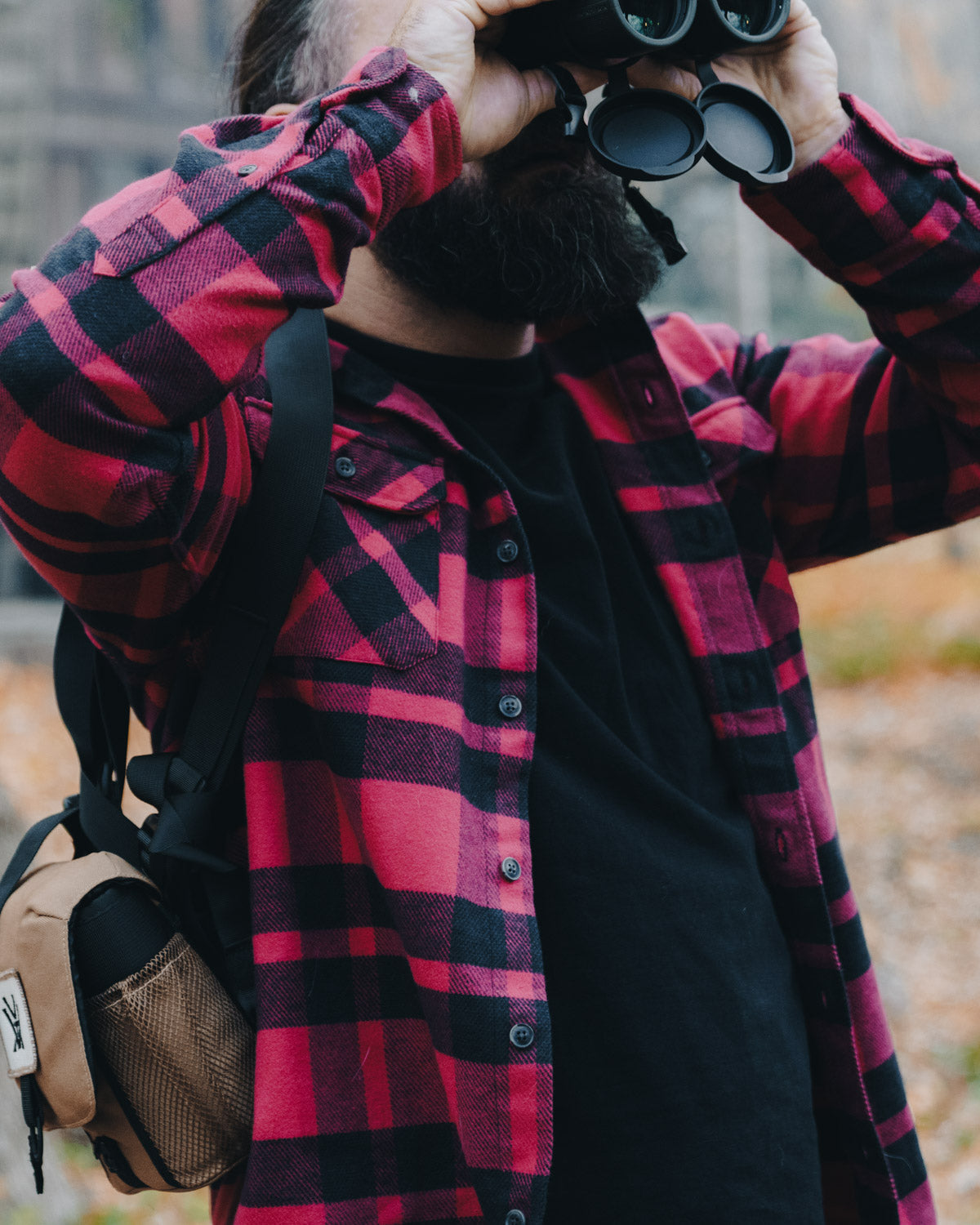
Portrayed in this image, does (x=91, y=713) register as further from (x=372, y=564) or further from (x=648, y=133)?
(x=648, y=133)

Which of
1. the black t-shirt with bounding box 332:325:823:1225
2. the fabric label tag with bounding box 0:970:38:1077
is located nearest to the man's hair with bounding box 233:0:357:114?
the black t-shirt with bounding box 332:325:823:1225

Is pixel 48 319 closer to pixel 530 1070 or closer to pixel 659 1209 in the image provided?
pixel 530 1070

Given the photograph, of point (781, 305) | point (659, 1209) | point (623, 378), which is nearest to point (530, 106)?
point (623, 378)

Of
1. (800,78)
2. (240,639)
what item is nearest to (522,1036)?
(240,639)

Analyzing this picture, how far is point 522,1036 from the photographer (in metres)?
1.17

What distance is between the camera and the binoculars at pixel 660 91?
3.94ft

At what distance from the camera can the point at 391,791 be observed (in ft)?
3.94

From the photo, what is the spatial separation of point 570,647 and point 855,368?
693mm

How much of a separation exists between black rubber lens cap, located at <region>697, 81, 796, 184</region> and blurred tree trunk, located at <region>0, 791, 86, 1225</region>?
259 centimetres

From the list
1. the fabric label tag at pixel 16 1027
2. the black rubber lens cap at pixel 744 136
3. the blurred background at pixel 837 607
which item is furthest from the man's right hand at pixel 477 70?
the fabric label tag at pixel 16 1027

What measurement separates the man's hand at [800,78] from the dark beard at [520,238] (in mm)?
235

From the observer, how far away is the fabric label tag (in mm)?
1203

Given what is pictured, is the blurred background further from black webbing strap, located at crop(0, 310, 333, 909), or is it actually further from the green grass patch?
black webbing strap, located at crop(0, 310, 333, 909)

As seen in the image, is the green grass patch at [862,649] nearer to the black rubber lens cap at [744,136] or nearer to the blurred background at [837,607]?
the blurred background at [837,607]
